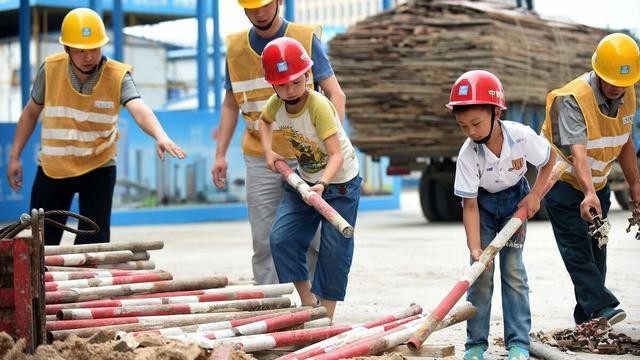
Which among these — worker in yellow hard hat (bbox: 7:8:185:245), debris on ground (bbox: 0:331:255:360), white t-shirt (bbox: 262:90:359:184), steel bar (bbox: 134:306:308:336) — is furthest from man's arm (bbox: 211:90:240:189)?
debris on ground (bbox: 0:331:255:360)

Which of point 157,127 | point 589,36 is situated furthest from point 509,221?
point 589,36

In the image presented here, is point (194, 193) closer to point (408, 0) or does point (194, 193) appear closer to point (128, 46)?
point (408, 0)

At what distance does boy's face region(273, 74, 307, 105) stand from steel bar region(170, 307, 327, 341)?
Answer: 1099 mm

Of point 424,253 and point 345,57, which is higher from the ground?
point 345,57

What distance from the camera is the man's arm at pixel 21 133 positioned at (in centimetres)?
740

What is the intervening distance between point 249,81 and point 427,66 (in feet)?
32.4

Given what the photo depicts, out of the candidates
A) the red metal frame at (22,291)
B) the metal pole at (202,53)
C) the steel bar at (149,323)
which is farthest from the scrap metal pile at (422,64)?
the red metal frame at (22,291)

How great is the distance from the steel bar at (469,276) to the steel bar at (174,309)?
884 millimetres

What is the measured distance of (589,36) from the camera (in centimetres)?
1862

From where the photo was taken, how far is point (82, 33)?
7.06 m

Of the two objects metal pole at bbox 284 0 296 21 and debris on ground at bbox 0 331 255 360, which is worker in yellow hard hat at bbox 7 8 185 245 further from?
metal pole at bbox 284 0 296 21

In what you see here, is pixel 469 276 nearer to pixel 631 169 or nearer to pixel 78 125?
pixel 631 169

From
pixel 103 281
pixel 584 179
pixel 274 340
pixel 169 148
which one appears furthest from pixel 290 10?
pixel 274 340

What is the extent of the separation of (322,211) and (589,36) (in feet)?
45.3
